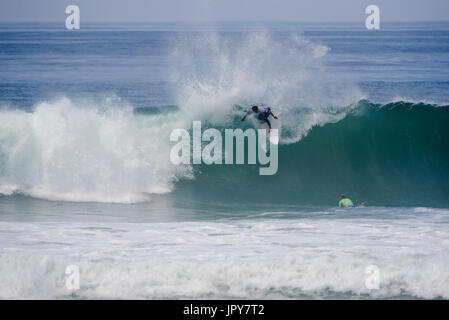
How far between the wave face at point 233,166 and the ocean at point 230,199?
4 centimetres

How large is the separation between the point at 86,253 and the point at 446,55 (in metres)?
35.8

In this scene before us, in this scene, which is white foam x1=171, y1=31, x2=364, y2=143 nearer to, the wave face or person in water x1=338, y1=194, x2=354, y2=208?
the wave face

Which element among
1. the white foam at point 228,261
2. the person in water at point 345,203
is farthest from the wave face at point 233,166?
the white foam at point 228,261

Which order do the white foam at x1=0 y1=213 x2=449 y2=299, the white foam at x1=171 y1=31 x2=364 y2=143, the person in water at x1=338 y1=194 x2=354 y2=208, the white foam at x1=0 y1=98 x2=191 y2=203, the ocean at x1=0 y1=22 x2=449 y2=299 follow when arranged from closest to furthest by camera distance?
the white foam at x1=0 y1=213 x2=449 y2=299, the ocean at x1=0 y1=22 x2=449 y2=299, the person in water at x1=338 y1=194 x2=354 y2=208, the white foam at x1=0 y1=98 x2=191 y2=203, the white foam at x1=171 y1=31 x2=364 y2=143

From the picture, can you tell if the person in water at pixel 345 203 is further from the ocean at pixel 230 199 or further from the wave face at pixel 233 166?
the wave face at pixel 233 166

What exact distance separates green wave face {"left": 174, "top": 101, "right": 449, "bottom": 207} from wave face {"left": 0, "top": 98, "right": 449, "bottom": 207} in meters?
0.02

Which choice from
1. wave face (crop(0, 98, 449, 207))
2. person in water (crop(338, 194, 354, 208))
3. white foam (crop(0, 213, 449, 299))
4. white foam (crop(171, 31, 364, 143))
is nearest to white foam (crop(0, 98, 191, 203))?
wave face (crop(0, 98, 449, 207))

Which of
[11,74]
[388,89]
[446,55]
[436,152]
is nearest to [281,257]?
[436,152]

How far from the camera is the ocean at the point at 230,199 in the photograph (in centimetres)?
967

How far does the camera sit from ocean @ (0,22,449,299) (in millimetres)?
9672

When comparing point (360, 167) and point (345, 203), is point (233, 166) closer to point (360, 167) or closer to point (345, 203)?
point (360, 167)

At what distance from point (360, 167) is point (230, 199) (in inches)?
142

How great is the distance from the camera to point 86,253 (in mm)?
10461
